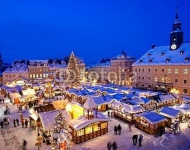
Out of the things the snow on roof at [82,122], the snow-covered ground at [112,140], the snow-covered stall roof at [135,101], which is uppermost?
the snow-covered stall roof at [135,101]

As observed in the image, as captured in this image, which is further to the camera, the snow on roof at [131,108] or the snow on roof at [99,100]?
the snow on roof at [99,100]

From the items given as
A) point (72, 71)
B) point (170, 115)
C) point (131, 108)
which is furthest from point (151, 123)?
point (72, 71)

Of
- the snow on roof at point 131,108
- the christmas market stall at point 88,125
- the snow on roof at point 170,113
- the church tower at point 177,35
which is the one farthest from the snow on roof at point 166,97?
the church tower at point 177,35

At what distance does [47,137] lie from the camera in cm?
1714

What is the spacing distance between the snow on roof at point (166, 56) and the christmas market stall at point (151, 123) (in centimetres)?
2356

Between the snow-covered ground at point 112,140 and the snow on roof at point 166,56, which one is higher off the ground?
the snow on roof at point 166,56

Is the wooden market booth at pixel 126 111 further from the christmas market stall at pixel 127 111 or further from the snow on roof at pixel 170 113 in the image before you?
the snow on roof at pixel 170 113

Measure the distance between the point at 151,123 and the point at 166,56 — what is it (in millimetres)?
29899

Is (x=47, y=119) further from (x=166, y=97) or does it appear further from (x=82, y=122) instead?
(x=166, y=97)

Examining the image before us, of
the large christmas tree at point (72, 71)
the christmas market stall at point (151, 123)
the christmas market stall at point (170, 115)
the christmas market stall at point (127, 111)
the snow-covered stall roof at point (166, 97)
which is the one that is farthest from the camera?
the large christmas tree at point (72, 71)

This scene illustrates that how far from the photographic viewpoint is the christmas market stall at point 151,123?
60.5 feet

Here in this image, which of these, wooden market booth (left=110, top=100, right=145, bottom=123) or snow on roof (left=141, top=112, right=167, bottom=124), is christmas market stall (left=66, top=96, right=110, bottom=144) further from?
snow on roof (left=141, top=112, right=167, bottom=124)

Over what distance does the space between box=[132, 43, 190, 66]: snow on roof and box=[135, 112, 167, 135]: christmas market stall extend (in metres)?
23.6

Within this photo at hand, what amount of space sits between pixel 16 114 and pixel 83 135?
14.8m
